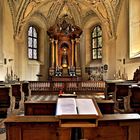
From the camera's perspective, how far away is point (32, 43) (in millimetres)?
19125

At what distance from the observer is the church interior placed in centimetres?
980

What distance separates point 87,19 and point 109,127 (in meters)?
18.1

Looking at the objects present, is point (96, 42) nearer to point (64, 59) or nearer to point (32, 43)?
point (64, 59)

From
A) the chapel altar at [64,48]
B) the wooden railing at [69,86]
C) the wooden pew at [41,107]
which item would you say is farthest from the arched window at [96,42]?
the wooden pew at [41,107]

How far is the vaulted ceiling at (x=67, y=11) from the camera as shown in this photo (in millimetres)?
16094

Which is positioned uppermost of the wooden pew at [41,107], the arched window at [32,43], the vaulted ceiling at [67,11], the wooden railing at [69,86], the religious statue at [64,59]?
the vaulted ceiling at [67,11]

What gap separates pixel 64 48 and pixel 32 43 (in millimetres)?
2487

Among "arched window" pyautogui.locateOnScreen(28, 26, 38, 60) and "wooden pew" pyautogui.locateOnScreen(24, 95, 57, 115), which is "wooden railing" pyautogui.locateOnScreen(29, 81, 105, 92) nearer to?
"arched window" pyautogui.locateOnScreen(28, 26, 38, 60)

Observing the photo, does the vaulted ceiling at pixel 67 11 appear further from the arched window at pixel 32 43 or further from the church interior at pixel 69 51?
the arched window at pixel 32 43

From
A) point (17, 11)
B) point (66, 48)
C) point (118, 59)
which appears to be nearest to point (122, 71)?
point (118, 59)

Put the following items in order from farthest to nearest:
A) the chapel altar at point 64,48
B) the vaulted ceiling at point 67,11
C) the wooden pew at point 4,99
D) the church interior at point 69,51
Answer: the chapel altar at point 64,48 → the vaulted ceiling at point 67,11 → the church interior at point 69,51 → the wooden pew at point 4,99

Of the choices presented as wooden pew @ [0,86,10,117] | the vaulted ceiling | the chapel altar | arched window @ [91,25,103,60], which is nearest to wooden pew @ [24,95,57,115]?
wooden pew @ [0,86,10,117]

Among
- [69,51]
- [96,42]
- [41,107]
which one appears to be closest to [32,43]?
[69,51]

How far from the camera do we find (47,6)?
18.8 metres
